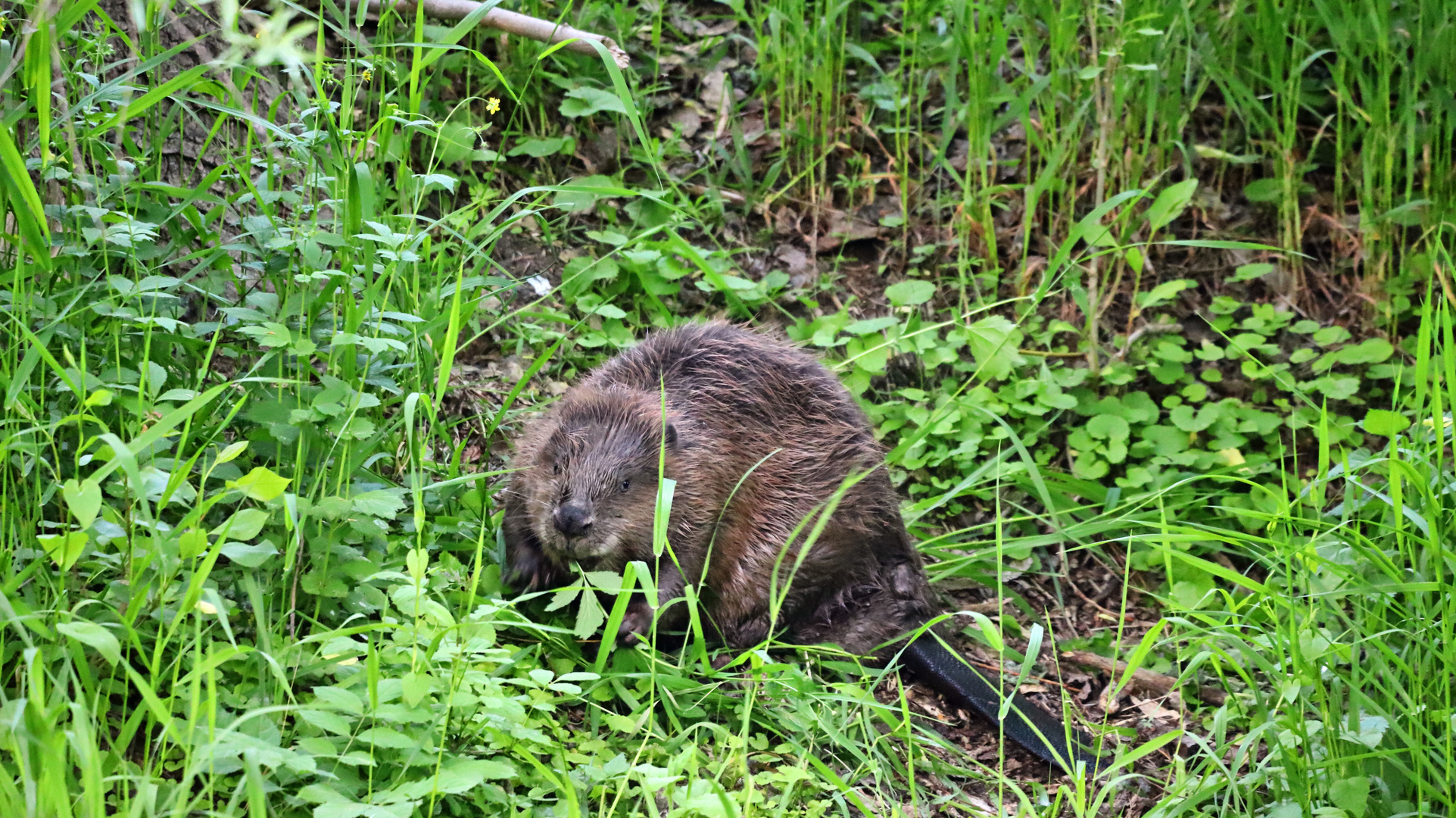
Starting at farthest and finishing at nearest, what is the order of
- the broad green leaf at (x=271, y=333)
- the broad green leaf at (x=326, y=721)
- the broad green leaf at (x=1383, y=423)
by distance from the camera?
1. the broad green leaf at (x=1383, y=423)
2. the broad green leaf at (x=271, y=333)
3. the broad green leaf at (x=326, y=721)

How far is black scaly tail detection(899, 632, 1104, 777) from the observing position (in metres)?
2.79

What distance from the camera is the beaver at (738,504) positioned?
2.93 m

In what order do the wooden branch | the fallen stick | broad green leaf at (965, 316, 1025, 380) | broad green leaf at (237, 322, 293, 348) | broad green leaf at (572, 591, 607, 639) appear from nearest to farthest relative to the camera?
1. broad green leaf at (237, 322, 293, 348)
2. broad green leaf at (572, 591, 607, 639)
3. the fallen stick
4. the wooden branch
5. broad green leaf at (965, 316, 1025, 380)

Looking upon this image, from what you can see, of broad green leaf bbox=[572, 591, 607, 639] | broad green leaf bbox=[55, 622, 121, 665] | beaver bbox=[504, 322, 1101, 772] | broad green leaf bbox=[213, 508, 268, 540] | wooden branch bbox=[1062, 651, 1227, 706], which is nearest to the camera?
broad green leaf bbox=[55, 622, 121, 665]

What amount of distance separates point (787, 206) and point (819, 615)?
6.48 feet

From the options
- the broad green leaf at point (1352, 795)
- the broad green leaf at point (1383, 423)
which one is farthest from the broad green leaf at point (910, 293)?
the broad green leaf at point (1352, 795)

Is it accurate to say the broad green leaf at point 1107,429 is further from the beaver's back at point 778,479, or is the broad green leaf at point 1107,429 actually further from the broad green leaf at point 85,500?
the broad green leaf at point 85,500

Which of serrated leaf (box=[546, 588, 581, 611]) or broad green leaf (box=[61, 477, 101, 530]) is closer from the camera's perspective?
broad green leaf (box=[61, 477, 101, 530])

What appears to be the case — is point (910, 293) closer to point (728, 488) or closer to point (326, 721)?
point (728, 488)

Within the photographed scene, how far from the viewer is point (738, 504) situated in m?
3.20

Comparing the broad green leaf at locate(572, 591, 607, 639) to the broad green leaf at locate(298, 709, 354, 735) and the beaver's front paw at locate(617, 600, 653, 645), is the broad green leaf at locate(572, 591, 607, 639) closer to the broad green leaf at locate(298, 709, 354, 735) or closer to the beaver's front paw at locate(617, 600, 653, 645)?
the beaver's front paw at locate(617, 600, 653, 645)

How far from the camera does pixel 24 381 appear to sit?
2.15 metres

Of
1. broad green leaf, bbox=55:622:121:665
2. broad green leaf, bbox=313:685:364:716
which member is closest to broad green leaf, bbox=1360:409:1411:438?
broad green leaf, bbox=313:685:364:716

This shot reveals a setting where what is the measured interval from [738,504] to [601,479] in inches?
16.9
